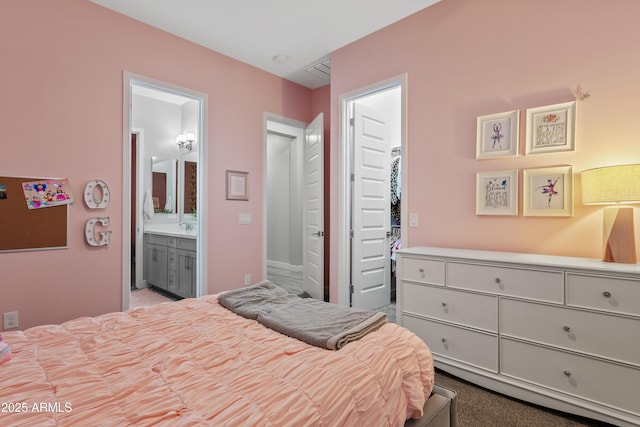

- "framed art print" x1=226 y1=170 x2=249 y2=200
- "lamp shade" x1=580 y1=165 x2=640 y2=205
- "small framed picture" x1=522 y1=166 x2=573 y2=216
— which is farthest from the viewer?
"framed art print" x1=226 y1=170 x2=249 y2=200

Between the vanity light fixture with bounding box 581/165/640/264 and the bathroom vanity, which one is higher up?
the vanity light fixture with bounding box 581/165/640/264

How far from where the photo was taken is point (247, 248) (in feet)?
12.8

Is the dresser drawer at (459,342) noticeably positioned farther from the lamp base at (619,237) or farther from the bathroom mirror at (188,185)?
the bathroom mirror at (188,185)

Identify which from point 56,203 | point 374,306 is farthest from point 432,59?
point 56,203

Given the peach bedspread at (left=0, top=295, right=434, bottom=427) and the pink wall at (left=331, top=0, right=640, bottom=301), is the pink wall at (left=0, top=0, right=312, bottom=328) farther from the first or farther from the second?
the pink wall at (left=331, top=0, right=640, bottom=301)

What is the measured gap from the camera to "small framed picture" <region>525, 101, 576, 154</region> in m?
2.18

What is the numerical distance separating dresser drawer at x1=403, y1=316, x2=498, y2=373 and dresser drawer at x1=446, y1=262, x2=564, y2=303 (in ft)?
1.05

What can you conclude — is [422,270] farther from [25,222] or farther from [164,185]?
[164,185]

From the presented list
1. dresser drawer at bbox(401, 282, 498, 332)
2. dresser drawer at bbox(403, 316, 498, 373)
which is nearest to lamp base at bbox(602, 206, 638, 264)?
dresser drawer at bbox(401, 282, 498, 332)

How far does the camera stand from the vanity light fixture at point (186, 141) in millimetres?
5035

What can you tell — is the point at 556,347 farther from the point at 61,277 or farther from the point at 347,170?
the point at 61,277

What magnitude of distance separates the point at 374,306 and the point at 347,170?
64.6 inches

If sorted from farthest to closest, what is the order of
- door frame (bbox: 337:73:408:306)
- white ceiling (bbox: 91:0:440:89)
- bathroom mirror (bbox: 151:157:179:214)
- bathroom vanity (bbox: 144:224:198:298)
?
bathroom mirror (bbox: 151:157:179:214)
bathroom vanity (bbox: 144:224:198:298)
door frame (bbox: 337:73:408:306)
white ceiling (bbox: 91:0:440:89)

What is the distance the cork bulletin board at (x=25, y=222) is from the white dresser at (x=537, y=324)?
279cm
